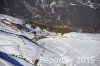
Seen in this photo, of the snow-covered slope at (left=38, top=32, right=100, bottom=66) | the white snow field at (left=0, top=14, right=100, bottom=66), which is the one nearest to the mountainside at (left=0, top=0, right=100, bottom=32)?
the snow-covered slope at (left=38, top=32, right=100, bottom=66)

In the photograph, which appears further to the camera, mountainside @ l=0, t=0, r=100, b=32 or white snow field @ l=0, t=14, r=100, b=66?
mountainside @ l=0, t=0, r=100, b=32

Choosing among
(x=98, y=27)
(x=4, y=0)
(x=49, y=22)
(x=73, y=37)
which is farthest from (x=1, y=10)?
(x=73, y=37)

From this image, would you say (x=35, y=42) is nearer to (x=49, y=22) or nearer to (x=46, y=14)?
(x=49, y=22)

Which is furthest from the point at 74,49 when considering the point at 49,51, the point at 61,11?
the point at 61,11

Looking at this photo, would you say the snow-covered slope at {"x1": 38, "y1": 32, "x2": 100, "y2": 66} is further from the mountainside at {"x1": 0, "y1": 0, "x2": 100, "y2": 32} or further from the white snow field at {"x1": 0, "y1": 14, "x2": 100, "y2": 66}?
the mountainside at {"x1": 0, "y1": 0, "x2": 100, "y2": 32}

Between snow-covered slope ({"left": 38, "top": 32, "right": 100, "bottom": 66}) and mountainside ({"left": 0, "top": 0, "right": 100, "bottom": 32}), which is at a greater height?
snow-covered slope ({"left": 38, "top": 32, "right": 100, "bottom": 66})

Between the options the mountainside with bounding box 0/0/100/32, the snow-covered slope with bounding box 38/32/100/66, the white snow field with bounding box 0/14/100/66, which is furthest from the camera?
the mountainside with bounding box 0/0/100/32

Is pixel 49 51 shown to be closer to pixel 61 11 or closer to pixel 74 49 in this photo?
pixel 74 49
